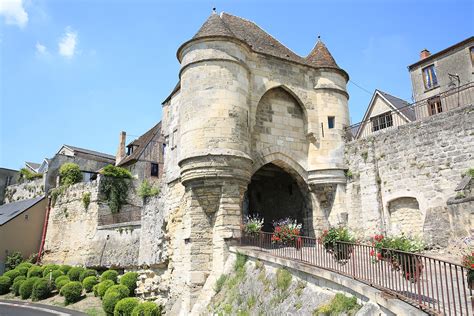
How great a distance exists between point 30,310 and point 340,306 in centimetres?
1767

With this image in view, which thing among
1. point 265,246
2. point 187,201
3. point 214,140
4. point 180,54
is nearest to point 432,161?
point 265,246

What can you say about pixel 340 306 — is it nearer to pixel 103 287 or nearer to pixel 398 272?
pixel 398 272

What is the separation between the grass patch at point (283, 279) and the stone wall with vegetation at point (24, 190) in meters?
28.1

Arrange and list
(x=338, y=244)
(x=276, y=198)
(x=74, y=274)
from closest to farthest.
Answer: (x=338, y=244), (x=276, y=198), (x=74, y=274)

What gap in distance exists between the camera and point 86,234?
89.2ft

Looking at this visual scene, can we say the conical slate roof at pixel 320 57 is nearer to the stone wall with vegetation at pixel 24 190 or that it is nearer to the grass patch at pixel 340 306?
the grass patch at pixel 340 306

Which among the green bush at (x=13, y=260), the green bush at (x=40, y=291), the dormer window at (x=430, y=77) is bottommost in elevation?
the green bush at (x=40, y=291)

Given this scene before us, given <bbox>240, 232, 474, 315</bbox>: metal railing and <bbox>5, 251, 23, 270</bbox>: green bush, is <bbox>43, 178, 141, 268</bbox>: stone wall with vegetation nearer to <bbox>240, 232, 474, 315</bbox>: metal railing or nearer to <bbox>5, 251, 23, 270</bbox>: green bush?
<bbox>5, 251, 23, 270</bbox>: green bush

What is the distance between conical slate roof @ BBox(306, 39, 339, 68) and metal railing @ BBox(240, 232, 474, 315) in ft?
28.5

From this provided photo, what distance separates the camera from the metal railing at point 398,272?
627 centimetres

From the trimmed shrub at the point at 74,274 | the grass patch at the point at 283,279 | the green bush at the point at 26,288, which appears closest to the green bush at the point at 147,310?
the grass patch at the point at 283,279

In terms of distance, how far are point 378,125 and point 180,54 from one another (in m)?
13.2

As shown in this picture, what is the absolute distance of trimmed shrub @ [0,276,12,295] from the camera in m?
24.5

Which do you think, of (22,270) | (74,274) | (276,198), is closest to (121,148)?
(22,270)
